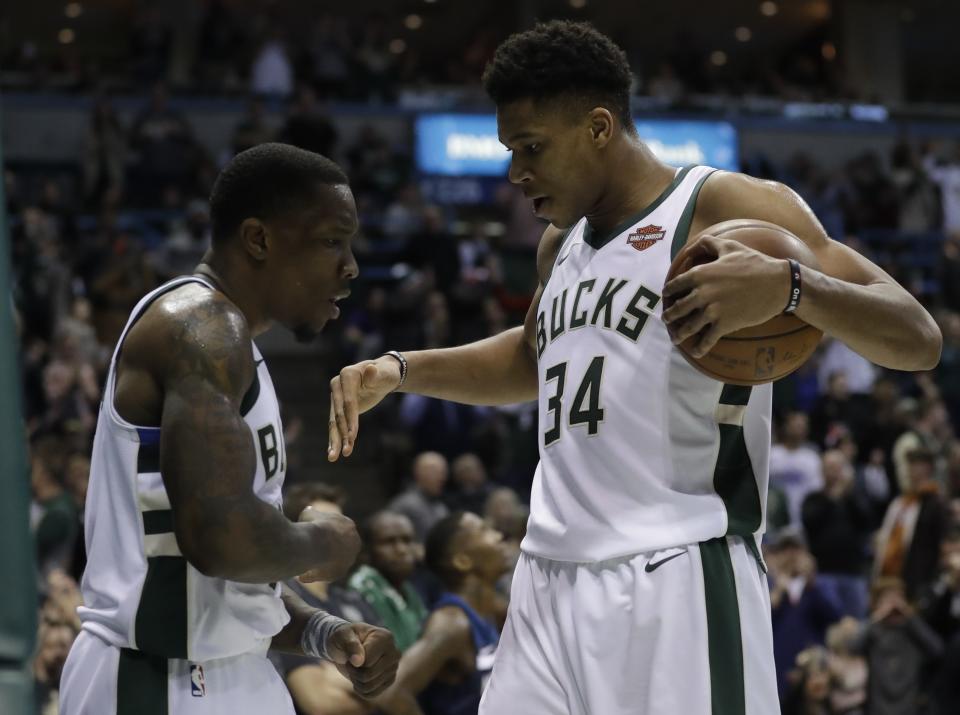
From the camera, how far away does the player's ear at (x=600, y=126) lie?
3.48 meters

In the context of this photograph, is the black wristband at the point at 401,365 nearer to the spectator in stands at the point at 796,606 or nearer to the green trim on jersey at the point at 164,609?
the green trim on jersey at the point at 164,609

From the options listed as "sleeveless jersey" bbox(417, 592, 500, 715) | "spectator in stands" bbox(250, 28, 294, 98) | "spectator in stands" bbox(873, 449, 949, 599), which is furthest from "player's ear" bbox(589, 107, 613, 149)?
"spectator in stands" bbox(250, 28, 294, 98)

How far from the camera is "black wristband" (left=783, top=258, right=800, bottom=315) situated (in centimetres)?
294

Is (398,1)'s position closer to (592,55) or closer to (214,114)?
(214,114)

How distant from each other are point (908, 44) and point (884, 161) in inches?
358

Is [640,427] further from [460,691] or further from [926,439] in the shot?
[926,439]

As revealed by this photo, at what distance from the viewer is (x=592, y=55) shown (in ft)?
11.5

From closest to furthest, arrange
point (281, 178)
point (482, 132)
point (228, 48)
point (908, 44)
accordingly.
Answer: point (281, 178), point (482, 132), point (228, 48), point (908, 44)

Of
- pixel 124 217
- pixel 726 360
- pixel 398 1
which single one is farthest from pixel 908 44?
pixel 726 360

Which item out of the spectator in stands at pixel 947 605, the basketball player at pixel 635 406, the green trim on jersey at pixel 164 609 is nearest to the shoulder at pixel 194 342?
the green trim on jersey at pixel 164 609

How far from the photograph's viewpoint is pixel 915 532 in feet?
34.8

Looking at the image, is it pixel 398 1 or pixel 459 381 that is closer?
pixel 459 381

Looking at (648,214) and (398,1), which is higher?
(398,1)

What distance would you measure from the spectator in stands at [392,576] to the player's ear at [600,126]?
10.9 ft
